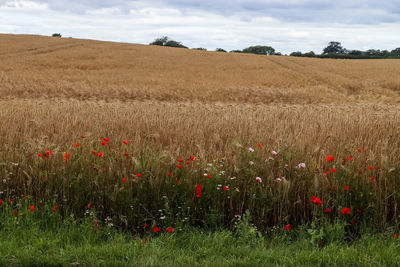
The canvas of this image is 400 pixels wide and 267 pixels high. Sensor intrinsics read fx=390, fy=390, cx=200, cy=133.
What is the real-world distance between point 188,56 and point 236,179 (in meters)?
43.7

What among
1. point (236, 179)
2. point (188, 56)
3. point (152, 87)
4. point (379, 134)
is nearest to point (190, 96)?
point (152, 87)

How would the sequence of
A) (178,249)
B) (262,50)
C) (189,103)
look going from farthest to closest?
(262,50)
(189,103)
(178,249)

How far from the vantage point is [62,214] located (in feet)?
15.5

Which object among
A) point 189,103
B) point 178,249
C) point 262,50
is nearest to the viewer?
point 178,249

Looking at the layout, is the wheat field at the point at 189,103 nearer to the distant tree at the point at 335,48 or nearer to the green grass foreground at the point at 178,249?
the green grass foreground at the point at 178,249

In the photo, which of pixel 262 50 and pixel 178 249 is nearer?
pixel 178 249

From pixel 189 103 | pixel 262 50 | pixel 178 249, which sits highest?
pixel 262 50

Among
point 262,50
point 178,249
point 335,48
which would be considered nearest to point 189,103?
point 178,249

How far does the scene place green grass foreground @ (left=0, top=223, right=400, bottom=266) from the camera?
3496mm

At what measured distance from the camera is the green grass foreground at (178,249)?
3496mm

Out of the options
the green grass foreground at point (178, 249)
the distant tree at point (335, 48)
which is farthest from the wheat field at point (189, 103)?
the distant tree at point (335, 48)

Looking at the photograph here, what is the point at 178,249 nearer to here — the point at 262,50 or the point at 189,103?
the point at 189,103

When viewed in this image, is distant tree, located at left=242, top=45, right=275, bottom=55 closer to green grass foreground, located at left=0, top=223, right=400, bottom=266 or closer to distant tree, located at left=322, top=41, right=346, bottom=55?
distant tree, located at left=322, top=41, right=346, bottom=55

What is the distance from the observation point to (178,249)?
377 centimetres
